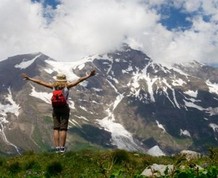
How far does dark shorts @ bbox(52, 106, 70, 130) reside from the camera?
18884 mm

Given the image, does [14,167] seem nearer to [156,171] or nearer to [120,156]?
[120,156]

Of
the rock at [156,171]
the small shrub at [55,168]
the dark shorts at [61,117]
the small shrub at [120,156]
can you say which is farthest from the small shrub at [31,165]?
the rock at [156,171]

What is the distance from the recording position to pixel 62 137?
63.1 feet

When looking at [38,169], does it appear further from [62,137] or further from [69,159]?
[62,137]

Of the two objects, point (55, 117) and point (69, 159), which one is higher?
point (55, 117)

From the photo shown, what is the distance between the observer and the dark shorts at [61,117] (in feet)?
62.0

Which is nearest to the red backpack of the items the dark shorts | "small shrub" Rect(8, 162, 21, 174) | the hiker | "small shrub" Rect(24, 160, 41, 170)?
the hiker

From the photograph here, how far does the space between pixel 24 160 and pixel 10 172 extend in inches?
66.6

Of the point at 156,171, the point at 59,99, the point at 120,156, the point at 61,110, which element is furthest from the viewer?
the point at 61,110

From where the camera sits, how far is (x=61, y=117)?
19078 millimetres

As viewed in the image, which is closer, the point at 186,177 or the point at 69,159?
the point at 186,177

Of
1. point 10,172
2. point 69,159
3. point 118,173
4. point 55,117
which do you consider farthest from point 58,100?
point 118,173

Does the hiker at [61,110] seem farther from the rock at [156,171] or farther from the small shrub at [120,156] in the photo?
the rock at [156,171]

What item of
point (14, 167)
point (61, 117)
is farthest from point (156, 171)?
point (61, 117)
